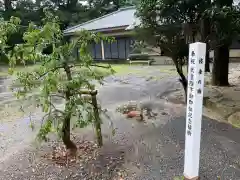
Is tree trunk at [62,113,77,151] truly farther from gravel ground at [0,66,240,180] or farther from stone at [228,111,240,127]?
stone at [228,111,240,127]

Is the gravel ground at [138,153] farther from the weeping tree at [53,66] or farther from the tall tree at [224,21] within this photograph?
the tall tree at [224,21]

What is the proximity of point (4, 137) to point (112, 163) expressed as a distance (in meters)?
2.28

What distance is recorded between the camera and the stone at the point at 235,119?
4341 mm

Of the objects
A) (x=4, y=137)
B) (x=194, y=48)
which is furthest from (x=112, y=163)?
(x=4, y=137)

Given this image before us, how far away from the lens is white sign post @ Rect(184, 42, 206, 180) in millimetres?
2381

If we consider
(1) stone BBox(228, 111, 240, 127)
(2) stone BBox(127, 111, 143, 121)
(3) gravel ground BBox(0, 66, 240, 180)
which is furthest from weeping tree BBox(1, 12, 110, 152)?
(1) stone BBox(228, 111, 240, 127)

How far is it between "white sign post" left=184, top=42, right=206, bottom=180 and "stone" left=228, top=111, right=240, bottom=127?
2166 mm

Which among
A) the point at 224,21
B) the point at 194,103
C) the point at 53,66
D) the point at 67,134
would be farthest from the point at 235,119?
the point at 53,66

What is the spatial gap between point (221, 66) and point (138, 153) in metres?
4.61

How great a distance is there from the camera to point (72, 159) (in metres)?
3.39

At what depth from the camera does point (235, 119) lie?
4.48m

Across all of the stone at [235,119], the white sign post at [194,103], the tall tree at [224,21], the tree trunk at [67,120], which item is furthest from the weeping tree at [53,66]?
the stone at [235,119]

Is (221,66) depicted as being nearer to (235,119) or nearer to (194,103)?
(235,119)

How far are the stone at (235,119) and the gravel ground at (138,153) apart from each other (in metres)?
0.19
